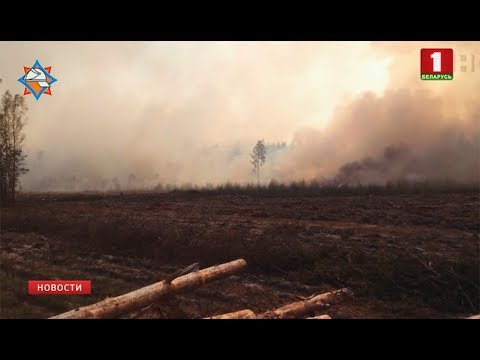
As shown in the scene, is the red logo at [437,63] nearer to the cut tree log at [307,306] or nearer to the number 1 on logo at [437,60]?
the number 1 on logo at [437,60]

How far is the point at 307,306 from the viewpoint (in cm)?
670

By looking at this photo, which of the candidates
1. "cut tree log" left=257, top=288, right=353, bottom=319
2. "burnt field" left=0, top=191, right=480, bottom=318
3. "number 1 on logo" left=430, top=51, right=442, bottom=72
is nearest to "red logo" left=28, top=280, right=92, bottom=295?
"burnt field" left=0, top=191, right=480, bottom=318

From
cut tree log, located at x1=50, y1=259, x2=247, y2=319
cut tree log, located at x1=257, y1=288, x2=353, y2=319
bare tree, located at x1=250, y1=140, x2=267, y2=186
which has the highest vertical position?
bare tree, located at x1=250, y1=140, x2=267, y2=186

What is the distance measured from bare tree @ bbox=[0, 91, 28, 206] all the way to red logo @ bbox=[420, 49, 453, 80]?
984cm

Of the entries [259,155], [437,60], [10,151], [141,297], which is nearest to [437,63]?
[437,60]

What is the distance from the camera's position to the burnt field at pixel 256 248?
7324mm

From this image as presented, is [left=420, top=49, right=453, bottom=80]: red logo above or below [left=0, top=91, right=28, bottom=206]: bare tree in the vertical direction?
above

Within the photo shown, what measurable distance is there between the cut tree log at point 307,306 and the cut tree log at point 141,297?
203 centimetres

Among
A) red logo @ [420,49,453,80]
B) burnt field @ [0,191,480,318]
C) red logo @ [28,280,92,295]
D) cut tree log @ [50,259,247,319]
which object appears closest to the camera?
cut tree log @ [50,259,247,319]

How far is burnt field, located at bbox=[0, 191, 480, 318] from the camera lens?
732 centimetres

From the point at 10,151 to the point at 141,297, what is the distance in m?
7.40

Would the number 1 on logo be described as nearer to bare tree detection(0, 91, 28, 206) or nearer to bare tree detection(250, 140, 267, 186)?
bare tree detection(250, 140, 267, 186)

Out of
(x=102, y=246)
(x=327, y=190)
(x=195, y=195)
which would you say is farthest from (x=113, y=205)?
(x=327, y=190)
